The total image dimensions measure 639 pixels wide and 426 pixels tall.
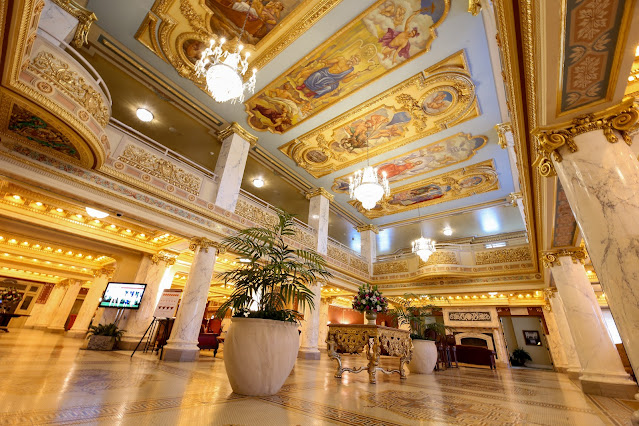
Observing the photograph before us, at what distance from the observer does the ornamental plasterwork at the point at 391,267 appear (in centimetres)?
1304

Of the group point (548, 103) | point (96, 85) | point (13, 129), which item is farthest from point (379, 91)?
point (13, 129)

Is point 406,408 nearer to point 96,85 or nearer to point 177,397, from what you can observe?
Result: point 177,397

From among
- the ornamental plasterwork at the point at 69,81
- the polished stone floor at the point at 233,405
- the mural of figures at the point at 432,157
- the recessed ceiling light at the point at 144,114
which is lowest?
the polished stone floor at the point at 233,405

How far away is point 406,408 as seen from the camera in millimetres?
2465

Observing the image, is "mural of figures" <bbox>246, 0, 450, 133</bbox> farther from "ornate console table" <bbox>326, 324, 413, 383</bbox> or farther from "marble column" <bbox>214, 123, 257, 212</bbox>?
"ornate console table" <bbox>326, 324, 413, 383</bbox>

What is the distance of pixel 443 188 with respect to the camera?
10.6 metres

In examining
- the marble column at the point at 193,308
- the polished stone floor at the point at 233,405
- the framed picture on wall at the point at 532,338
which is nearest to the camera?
the polished stone floor at the point at 233,405

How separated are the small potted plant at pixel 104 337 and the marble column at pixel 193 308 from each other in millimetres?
2539

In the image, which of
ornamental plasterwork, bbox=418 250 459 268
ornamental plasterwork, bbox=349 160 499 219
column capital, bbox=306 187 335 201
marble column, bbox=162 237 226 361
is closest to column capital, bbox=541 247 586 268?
ornamental plasterwork, bbox=349 160 499 219

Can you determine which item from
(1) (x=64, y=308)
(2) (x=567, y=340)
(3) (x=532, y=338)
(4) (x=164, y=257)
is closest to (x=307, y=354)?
(4) (x=164, y=257)

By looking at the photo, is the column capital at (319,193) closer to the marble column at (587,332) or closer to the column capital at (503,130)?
the column capital at (503,130)

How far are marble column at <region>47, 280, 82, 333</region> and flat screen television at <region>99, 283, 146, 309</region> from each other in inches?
382

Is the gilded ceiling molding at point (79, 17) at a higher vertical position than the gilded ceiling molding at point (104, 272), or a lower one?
higher

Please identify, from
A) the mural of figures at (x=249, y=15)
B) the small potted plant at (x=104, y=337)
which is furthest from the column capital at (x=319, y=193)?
the small potted plant at (x=104, y=337)
